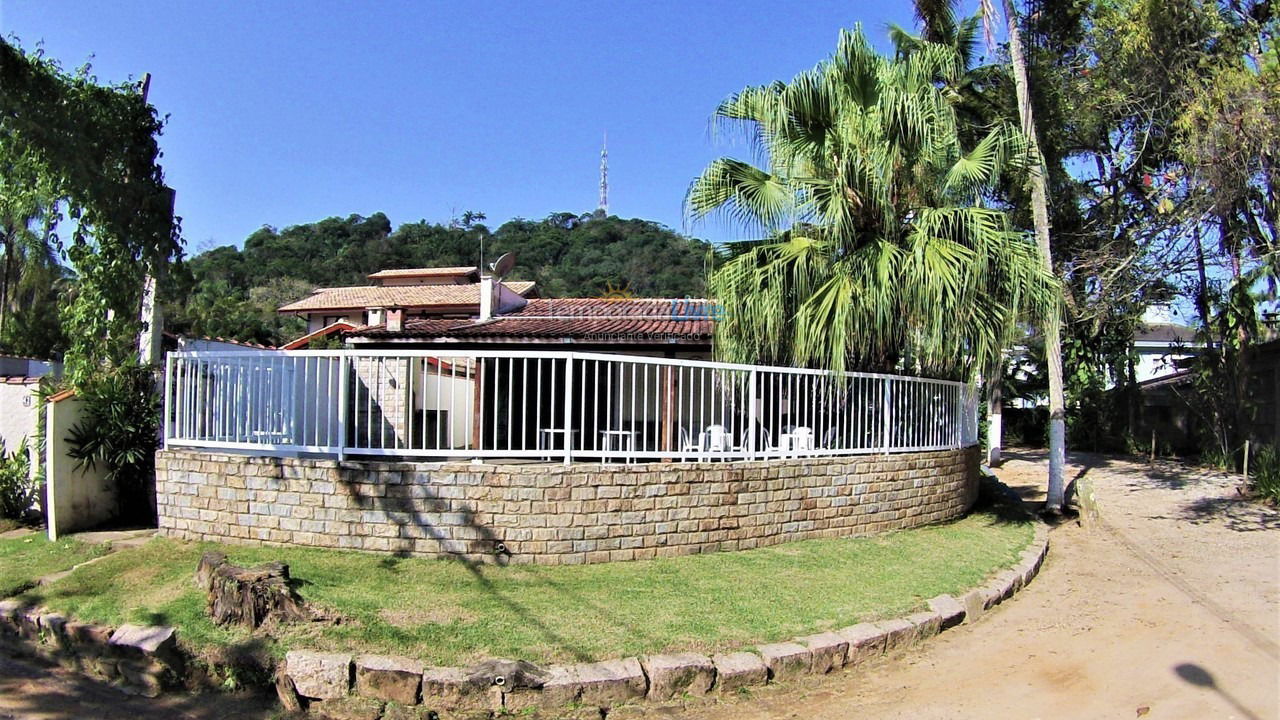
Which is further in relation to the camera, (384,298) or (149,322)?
(384,298)

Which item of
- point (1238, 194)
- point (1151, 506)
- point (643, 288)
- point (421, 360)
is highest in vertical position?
point (643, 288)

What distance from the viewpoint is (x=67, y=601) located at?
18.1 feet

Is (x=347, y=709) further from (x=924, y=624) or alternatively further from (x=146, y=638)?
(x=924, y=624)

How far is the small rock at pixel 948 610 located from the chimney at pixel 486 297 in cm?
900

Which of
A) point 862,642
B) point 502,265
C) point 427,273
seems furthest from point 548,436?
point 427,273

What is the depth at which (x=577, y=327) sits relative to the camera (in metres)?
11.3

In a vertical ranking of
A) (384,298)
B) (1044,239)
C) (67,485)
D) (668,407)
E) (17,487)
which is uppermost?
(384,298)

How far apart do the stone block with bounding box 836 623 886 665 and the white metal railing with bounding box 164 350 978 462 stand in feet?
8.05

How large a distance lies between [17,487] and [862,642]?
29.3 feet

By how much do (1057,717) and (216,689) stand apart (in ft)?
16.1

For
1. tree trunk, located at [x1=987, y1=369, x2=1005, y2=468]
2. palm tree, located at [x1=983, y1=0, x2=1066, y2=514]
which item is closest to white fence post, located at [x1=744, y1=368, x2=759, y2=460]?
palm tree, located at [x1=983, y1=0, x2=1066, y2=514]

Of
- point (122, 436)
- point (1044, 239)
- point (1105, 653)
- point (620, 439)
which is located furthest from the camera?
point (1044, 239)

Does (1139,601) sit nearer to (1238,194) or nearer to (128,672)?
(1238,194)

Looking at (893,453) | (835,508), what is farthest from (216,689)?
(893,453)
